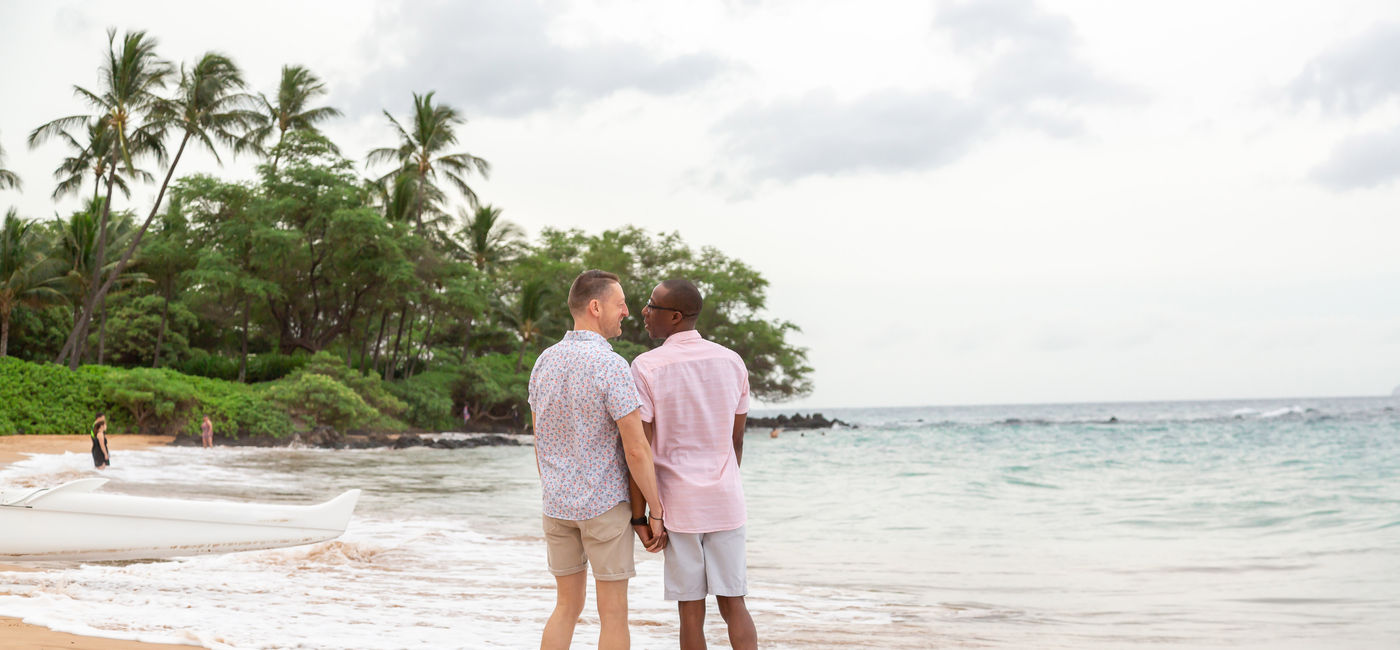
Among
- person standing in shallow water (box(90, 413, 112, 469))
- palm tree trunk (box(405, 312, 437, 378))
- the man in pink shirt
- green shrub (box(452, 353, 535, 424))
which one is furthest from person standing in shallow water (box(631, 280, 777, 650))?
palm tree trunk (box(405, 312, 437, 378))

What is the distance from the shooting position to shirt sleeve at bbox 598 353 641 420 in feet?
8.93

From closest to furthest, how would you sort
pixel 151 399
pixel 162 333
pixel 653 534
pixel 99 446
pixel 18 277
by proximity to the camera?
pixel 653 534 → pixel 99 446 → pixel 151 399 → pixel 18 277 → pixel 162 333

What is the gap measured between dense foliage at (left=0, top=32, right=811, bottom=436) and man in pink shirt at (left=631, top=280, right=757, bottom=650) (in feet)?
72.6

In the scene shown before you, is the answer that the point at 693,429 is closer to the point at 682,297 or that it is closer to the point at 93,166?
the point at 682,297

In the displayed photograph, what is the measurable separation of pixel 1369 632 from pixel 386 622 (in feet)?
17.9

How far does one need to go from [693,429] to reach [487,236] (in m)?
35.3

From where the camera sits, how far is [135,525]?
6301mm

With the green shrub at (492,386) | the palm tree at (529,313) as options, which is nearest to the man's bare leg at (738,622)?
the green shrub at (492,386)

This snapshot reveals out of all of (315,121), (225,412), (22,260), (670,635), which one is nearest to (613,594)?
(670,635)

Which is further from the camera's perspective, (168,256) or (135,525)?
(168,256)

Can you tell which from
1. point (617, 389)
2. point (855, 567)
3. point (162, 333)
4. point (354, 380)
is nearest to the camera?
point (617, 389)

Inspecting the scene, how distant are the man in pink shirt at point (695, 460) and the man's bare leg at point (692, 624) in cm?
3

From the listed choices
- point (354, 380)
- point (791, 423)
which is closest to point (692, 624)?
point (354, 380)

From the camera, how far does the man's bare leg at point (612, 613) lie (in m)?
2.88
